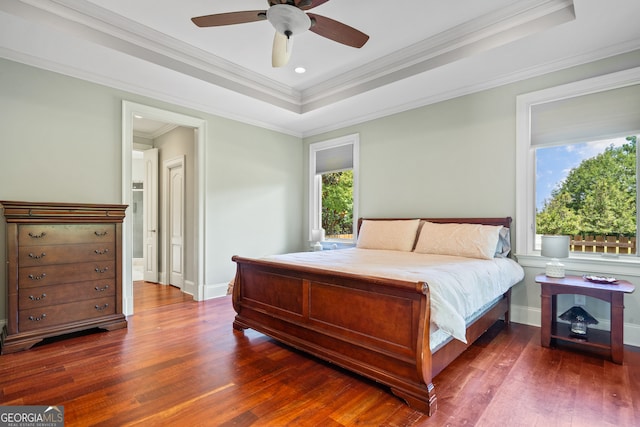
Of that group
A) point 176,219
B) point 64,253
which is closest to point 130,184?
point 64,253

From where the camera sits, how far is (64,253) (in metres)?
2.99

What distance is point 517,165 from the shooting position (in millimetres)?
3482

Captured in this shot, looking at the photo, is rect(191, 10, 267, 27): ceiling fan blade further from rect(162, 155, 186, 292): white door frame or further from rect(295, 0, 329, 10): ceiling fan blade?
rect(162, 155, 186, 292): white door frame

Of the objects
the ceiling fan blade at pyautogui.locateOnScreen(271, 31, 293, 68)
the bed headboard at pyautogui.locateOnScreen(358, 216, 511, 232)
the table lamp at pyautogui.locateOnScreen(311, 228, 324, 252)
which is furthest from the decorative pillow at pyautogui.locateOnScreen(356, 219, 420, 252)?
the ceiling fan blade at pyautogui.locateOnScreen(271, 31, 293, 68)

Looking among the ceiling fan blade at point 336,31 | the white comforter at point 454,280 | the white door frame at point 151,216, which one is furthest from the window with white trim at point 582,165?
the white door frame at point 151,216

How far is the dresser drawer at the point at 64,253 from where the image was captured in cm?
280

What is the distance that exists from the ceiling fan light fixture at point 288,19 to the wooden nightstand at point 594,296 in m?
2.90

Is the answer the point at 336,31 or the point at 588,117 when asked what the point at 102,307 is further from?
the point at 588,117

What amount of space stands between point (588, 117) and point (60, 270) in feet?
17.0

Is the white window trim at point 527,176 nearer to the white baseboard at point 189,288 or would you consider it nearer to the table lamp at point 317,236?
the table lamp at point 317,236

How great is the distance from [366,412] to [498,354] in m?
1.46

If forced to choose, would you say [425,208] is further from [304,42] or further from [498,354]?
[304,42]

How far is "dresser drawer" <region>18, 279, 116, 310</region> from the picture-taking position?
9.18 ft

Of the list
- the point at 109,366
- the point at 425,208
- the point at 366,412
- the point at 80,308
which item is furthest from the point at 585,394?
the point at 80,308
